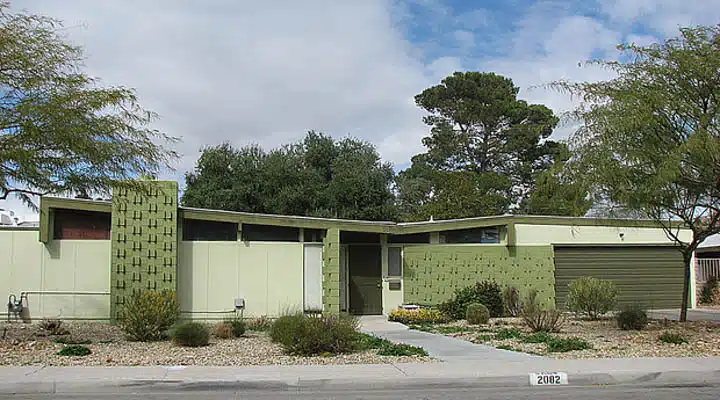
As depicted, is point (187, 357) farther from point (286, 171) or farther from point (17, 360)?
point (286, 171)

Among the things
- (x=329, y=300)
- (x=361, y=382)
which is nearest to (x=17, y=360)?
(x=361, y=382)

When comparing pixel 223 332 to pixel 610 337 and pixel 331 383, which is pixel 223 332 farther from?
pixel 610 337

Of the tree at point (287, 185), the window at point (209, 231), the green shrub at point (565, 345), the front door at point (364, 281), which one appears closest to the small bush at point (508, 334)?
the green shrub at point (565, 345)

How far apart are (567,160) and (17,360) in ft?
36.8

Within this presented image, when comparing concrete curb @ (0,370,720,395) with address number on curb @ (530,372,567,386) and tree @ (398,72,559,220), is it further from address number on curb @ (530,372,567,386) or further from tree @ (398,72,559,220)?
tree @ (398,72,559,220)

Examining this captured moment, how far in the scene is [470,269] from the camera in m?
22.9

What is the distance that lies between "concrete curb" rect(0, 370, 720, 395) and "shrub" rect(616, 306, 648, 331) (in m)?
5.61

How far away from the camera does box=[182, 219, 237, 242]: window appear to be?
20.7 meters

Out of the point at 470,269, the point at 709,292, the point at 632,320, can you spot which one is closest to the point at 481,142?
the point at 709,292

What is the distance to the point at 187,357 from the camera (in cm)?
1334

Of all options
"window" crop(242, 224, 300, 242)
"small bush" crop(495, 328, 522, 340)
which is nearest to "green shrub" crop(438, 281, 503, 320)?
"small bush" crop(495, 328, 522, 340)

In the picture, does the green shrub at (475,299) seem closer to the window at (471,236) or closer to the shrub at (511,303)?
the shrub at (511,303)

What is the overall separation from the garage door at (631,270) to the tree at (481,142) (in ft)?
50.5

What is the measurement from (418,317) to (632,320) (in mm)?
5542
